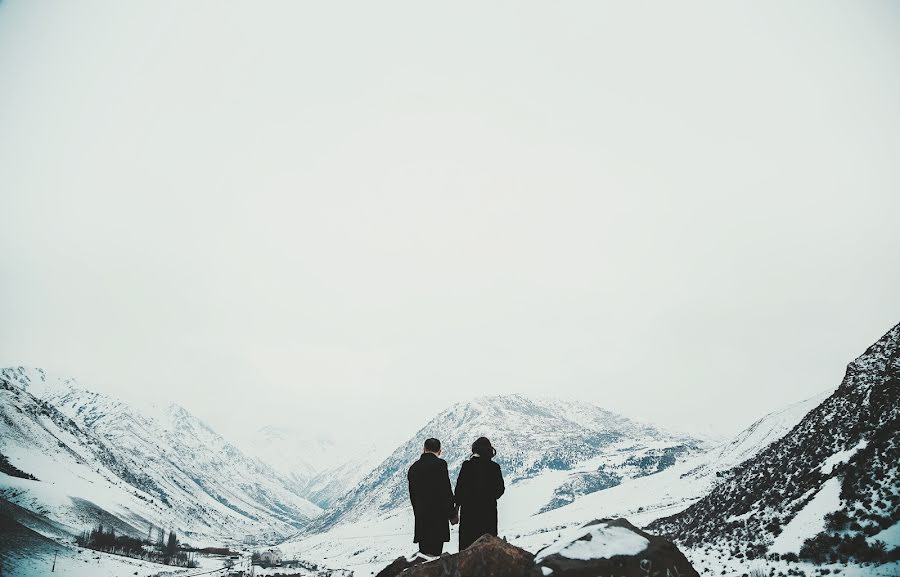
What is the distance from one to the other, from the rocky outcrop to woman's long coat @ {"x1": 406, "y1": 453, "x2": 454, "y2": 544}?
1340mm

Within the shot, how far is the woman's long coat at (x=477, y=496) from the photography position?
10945mm

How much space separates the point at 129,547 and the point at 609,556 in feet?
701

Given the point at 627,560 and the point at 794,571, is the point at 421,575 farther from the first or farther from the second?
the point at 794,571

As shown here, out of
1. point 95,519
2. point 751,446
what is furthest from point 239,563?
point 751,446

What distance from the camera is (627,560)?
9.15m

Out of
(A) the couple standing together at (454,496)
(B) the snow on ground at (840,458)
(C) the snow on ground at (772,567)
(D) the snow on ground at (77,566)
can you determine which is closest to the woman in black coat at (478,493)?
(A) the couple standing together at (454,496)

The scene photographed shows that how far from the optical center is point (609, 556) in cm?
923

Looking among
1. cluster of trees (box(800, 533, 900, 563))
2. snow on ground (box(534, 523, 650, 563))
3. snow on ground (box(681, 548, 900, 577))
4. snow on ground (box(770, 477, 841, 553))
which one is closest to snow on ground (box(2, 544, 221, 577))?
snow on ground (box(681, 548, 900, 577))

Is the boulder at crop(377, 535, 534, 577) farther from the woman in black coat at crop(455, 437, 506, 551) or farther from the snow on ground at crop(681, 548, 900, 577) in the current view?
the snow on ground at crop(681, 548, 900, 577)

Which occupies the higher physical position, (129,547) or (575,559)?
(129,547)

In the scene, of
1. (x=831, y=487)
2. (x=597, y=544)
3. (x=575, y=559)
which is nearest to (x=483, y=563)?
(x=575, y=559)

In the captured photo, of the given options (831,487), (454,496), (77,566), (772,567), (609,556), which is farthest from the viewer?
(77,566)

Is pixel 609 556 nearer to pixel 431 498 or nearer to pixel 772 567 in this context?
pixel 431 498

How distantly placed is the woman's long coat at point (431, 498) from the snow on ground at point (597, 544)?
232 centimetres
